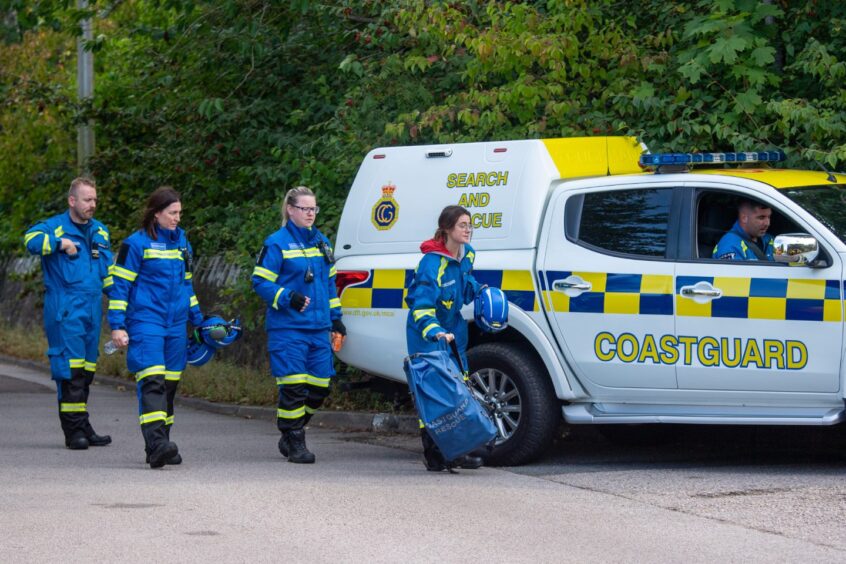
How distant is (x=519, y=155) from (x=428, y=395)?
1.77 metres

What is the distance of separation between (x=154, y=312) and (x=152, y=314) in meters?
0.02

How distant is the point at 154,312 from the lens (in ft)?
30.3

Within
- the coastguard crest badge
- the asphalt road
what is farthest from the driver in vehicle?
the coastguard crest badge

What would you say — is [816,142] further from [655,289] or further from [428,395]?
[428,395]

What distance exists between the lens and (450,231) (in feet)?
29.0

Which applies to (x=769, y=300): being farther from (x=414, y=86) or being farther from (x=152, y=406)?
(x=414, y=86)

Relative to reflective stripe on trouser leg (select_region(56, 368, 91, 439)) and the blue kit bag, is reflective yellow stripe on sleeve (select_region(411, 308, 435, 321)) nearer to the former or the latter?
the blue kit bag

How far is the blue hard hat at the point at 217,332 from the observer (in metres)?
9.59

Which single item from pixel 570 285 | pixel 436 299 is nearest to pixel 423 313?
pixel 436 299

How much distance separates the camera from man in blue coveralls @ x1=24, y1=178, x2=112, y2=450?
33.6 feet

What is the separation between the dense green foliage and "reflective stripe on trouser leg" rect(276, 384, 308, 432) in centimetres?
329

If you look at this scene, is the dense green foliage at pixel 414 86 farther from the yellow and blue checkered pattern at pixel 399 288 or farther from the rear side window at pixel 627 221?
the yellow and blue checkered pattern at pixel 399 288

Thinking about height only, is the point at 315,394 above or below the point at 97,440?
above

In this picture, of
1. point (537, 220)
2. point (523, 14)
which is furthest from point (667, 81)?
point (537, 220)
